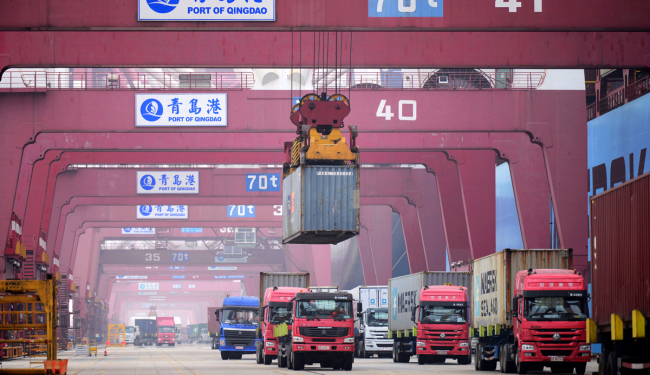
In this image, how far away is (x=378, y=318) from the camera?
3622 centimetres

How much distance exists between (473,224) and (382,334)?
6049 millimetres

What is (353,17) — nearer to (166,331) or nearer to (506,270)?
(506,270)

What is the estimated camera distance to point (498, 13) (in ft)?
63.0

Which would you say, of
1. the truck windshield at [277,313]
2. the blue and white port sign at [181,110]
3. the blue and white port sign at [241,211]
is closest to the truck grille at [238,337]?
the truck windshield at [277,313]

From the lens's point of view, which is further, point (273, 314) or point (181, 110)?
point (181, 110)

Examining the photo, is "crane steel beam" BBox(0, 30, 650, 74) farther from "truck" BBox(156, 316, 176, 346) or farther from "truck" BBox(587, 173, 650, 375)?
"truck" BBox(156, 316, 176, 346)

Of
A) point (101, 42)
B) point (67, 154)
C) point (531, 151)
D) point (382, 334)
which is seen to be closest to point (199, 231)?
point (67, 154)

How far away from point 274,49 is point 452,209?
19.5 meters

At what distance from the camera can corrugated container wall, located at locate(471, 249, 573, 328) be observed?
72.8ft

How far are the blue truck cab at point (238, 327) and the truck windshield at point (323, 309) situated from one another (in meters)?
12.8

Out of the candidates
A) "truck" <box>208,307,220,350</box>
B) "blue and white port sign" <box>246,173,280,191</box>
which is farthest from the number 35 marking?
"truck" <box>208,307,220,350</box>

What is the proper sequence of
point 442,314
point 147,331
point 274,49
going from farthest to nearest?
1. point 147,331
2. point 442,314
3. point 274,49

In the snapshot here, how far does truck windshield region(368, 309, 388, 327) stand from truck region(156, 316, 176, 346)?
53535 mm

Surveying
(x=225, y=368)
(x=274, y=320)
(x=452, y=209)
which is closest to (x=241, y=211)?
(x=452, y=209)
